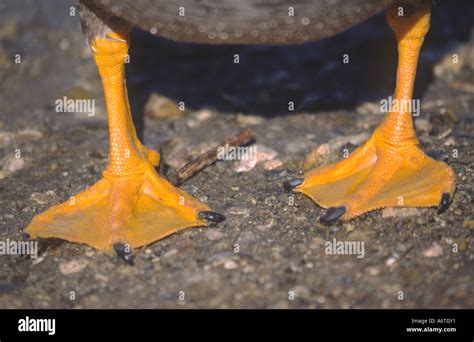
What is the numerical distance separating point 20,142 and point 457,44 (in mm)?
3579

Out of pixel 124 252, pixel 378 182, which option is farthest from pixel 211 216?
pixel 378 182

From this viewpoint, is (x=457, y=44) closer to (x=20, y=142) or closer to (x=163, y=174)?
(x=163, y=174)

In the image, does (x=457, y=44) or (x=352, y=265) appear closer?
(x=352, y=265)

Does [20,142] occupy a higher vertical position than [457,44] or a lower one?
lower

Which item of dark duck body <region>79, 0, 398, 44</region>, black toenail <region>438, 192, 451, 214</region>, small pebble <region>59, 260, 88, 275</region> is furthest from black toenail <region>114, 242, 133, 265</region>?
black toenail <region>438, 192, 451, 214</region>

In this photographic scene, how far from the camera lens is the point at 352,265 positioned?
3.94 metres

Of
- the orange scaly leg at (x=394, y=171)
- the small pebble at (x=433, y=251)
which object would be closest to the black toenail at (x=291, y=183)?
the orange scaly leg at (x=394, y=171)

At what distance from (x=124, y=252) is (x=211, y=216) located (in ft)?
1.77

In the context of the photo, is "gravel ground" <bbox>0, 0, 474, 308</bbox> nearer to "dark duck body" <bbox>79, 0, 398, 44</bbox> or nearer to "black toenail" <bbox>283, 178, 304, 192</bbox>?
"black toenail" <bbox>283, 178, 304, 192</bbox>

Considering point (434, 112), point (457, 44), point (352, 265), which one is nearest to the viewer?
point (352, 265)

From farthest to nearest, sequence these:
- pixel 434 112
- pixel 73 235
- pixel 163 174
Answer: pixel 434 112 → pixel 163 174 → pixel 73 235

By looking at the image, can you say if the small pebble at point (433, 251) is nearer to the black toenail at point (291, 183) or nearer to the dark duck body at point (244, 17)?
the black toenail at point (291, 183)

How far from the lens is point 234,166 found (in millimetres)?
5109
